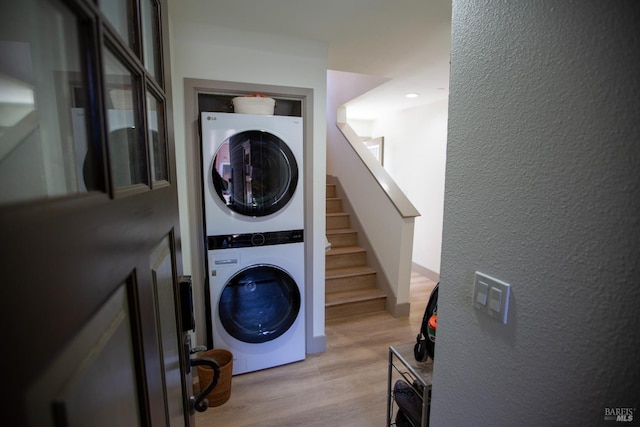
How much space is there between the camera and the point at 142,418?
1.63 ft

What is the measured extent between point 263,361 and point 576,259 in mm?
2028

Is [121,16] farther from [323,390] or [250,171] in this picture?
[323,390]

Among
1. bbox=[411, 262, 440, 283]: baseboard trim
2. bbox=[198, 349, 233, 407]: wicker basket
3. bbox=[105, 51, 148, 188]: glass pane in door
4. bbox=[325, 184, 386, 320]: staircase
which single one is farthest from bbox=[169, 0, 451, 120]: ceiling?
bbox=[411, 262, 440, 283]: baseboard trim

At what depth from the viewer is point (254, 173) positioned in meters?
1.91

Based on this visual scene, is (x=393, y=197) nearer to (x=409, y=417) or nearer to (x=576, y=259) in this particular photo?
(x=409, y=417)

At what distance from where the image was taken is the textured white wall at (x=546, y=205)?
53cm

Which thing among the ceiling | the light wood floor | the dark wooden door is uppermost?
the ceiling

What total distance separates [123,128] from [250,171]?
53.8 inches

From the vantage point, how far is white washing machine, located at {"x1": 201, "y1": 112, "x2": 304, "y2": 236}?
1817 millimetres

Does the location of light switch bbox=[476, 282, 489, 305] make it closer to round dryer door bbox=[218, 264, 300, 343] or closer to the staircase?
round dryer door bbox=[218, 264, 300, 343]

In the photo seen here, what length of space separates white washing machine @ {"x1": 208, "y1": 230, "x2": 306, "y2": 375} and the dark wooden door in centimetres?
132

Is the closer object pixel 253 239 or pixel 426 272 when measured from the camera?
pixel 253 239

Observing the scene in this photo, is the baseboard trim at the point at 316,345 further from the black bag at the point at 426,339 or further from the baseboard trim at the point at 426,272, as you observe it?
the baseboard trim at the point at 426,272

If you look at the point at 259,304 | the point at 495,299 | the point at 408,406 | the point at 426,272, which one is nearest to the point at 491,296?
the point at 495,299
